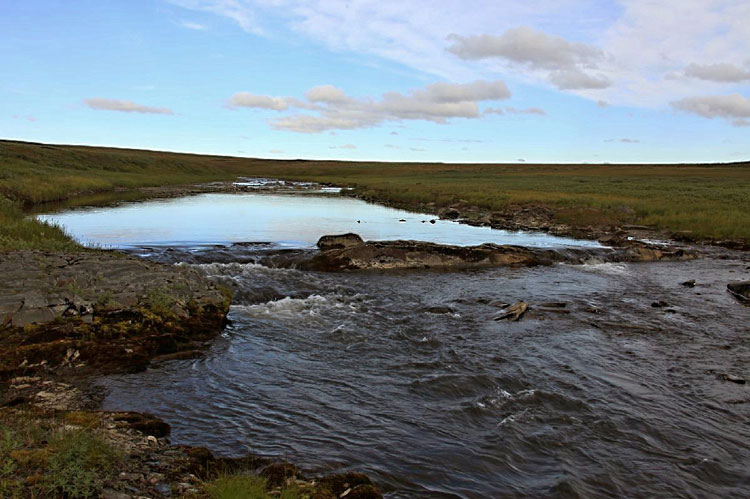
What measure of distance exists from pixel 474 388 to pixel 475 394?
25cm

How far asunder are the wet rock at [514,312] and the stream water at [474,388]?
0.23 metres

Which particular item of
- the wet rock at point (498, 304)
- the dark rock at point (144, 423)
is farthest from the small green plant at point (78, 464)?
the wet rock at point (498, 304)

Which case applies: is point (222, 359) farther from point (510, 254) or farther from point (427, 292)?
point (510, 254)

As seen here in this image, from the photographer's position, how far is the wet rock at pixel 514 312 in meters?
13.7

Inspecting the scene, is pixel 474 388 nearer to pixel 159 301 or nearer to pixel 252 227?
pixel 159 301

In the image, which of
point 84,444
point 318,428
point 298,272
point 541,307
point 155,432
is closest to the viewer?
point 84,444

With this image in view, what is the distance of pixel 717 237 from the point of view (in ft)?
94.2

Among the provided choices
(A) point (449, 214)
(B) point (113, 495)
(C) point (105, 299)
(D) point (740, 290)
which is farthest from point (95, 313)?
(A) point (449, 214)

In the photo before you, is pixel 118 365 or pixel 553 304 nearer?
pixel 118 365

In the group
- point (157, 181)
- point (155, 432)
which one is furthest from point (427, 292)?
point (157, 181)

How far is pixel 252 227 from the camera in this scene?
3198 cm

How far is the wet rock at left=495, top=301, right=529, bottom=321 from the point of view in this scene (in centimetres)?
1368

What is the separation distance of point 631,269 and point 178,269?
17.8 m

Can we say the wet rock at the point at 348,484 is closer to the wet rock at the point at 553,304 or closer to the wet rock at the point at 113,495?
the wet rock at the point at 113,495
